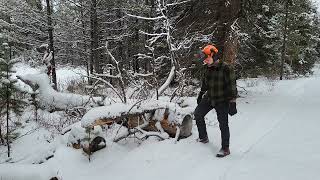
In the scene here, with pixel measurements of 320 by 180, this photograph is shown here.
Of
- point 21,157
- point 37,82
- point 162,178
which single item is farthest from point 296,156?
point 37,82

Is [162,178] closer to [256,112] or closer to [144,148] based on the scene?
[144,148]

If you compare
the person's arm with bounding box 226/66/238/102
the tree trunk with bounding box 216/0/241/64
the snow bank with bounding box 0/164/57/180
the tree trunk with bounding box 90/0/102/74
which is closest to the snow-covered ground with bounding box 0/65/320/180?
the snow bank with bounding box 0/164/57/180

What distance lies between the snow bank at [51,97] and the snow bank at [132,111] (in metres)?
1.80

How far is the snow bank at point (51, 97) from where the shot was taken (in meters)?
9.17

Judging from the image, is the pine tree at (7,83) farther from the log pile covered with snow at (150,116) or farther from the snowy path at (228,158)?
the snowy path at (228,158)

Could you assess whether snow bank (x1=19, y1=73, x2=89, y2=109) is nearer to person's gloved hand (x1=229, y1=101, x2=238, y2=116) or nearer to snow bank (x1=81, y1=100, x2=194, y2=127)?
snow bank (x1=81, y1=100, x2=194, y2=127)

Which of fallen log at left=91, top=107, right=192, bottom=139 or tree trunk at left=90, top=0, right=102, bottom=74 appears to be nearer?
fallen log at left=91, top=107, right=192, bottom=139

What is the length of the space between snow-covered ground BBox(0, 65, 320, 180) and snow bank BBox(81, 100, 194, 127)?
1.73ft

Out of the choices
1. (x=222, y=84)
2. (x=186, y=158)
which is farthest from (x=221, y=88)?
(x=186, y=158)

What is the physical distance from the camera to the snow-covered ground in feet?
19.3

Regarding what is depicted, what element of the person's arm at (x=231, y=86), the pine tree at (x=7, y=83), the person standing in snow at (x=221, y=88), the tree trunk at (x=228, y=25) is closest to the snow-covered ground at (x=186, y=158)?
the person standing in snow at (x=221, y=88)

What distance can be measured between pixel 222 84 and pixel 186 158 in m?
1.47

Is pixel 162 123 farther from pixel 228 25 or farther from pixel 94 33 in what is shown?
pixel 94 33

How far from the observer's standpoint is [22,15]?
19.2 m
